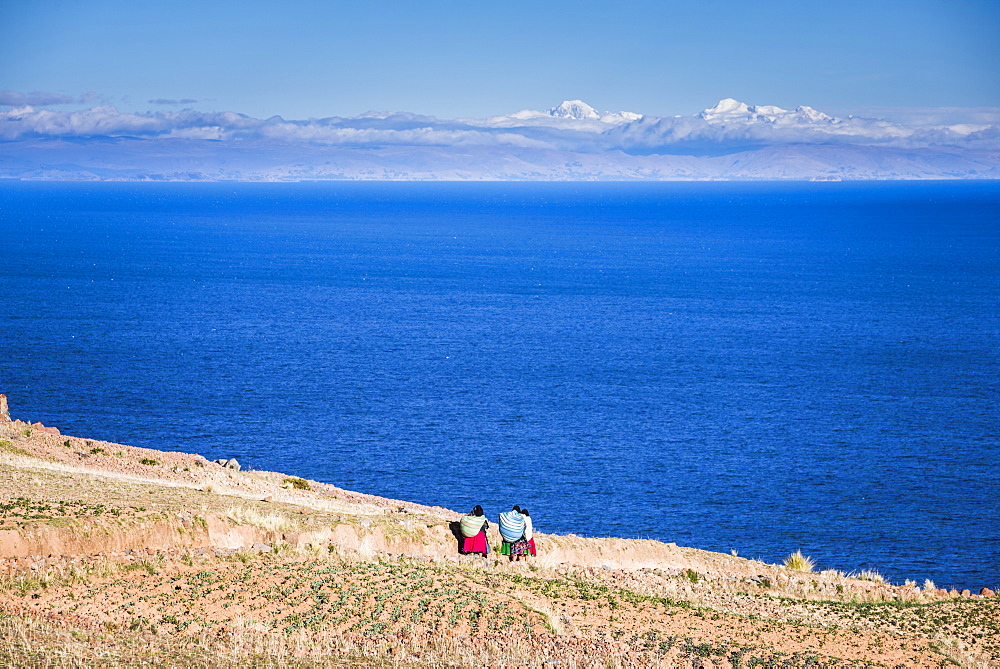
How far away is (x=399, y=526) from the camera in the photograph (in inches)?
1061

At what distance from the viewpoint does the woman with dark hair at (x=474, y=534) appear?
83.8 feet

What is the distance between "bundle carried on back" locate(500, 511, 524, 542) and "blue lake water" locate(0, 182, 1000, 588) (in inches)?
732

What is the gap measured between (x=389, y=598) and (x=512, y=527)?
582 cm

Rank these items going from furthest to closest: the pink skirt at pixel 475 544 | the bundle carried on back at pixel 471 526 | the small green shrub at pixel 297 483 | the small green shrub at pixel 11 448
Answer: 1. the small green shrub at pixel 297 483
2. the small green shrub at pixel 11 448
3. the pink skirt at pixel 475 544
4. the bundle carried on back at pixel 471 526

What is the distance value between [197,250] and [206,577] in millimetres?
162722

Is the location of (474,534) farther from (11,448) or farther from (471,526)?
(11,448)

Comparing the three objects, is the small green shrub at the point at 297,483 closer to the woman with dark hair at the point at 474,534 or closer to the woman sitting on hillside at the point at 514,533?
the woman with dark hair at the point at 474,534

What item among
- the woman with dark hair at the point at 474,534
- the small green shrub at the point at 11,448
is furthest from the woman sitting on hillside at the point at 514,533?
the small green shrub at the point at 11,448

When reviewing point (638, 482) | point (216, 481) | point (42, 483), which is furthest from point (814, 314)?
point (42, 483)

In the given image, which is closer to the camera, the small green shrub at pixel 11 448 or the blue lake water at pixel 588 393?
the small green shrub at pixel 11 448

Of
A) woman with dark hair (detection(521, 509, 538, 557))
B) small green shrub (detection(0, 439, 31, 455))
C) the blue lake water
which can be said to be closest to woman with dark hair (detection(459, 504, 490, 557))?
woman with dark hair (detection(521, 509, 538, 557))

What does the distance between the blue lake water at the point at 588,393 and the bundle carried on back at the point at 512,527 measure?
18602 mm

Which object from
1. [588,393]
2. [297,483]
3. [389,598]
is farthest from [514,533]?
[588,393]

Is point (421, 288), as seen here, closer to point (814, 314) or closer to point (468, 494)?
point (814, 314)
